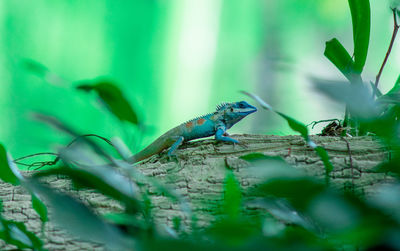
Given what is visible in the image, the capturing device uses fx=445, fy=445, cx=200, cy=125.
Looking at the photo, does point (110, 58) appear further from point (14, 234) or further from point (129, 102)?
point (129, 102)

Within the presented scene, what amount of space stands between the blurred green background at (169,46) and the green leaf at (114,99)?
2.26 meters

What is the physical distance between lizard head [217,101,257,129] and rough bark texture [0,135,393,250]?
71 centimetres

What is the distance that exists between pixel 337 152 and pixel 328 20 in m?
2.06

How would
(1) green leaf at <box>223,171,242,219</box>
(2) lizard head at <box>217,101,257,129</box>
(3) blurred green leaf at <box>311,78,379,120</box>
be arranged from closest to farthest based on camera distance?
(3) blurred green leaf at <box>311,78,379,120</box>, (1) green leaf at <box>223,171,242,219</box>, (2) lizard head at <box>217,101,257,129</box>

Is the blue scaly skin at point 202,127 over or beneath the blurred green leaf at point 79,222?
over

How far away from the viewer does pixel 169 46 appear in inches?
122

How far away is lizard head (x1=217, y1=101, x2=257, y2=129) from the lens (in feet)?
7.66

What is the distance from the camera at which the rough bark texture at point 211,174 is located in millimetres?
1216

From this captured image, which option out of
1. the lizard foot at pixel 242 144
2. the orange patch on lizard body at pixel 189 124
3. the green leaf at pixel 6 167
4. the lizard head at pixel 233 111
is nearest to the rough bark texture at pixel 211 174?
the lizard foot at pixel 242 144

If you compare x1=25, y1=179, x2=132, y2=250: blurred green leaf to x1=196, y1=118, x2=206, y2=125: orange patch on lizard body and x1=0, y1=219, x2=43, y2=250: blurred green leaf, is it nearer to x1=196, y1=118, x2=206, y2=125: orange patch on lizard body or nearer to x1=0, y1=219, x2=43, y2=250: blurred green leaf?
x1=0, y1=219, x2=43, y2=250: blurred green leaf

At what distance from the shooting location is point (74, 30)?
2980mm

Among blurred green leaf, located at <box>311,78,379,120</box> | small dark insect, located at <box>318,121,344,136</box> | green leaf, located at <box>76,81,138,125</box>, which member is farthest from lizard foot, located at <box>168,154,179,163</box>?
blurred green leaf, located at <box>311,78,379,120</box>

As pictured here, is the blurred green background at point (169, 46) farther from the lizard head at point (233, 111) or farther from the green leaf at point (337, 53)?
the green leaf at point (337, 53)

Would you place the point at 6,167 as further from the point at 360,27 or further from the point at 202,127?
the point at 202,127
